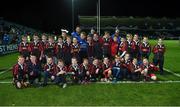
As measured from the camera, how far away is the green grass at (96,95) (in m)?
9.48

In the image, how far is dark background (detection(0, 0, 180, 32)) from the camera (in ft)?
187

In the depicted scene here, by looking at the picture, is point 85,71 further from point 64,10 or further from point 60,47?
point 64,10

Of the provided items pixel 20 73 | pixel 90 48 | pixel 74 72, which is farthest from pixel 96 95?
pixel 90 48

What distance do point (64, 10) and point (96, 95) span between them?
179 feet

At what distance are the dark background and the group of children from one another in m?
42.4

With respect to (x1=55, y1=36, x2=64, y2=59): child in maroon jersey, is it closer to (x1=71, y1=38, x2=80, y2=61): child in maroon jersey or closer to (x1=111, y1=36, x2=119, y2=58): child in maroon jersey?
(x1=71, y1=38, x2=80, y2=61): child in maroon jersey

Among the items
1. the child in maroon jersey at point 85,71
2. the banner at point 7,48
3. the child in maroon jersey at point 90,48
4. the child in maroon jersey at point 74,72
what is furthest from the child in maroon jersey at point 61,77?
the banner at point 7,48

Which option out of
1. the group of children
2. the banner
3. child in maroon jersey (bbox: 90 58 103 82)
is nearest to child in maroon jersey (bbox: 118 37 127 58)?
the group of children

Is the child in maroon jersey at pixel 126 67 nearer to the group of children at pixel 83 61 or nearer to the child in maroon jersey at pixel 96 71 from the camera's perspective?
the group of children at pixel 83 61

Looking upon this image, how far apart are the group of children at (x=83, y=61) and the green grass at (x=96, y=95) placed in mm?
654

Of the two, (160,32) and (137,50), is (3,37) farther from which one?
(160,32)

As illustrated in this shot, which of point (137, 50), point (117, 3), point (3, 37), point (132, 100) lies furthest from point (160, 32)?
point (132, 100)

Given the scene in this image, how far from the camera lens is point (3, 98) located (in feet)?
33.0

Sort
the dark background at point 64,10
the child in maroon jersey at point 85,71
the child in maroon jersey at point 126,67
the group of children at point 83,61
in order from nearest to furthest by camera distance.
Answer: the group of children at point 83,61 < the child in maroon jersey at point 85,71 < the child in maroon jersey at point 126,67 < the dark background at point 64,10
